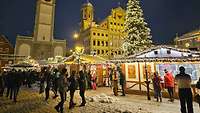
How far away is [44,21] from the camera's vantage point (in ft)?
169

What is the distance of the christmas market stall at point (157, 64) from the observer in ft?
42.6

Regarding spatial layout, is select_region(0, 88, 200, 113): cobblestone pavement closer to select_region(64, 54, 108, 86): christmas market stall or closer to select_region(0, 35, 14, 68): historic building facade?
A: select_region(64, 54, 108, 86): christmas market stall

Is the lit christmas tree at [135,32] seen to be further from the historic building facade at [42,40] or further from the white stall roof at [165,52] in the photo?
the historic building facade at [42,40]

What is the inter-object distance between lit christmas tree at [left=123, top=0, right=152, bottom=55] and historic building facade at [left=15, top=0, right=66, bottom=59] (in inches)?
1225

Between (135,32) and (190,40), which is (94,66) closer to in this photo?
(135,32)

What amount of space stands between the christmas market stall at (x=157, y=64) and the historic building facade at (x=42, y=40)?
1527 inches

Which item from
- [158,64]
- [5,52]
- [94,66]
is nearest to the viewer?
[158,64]

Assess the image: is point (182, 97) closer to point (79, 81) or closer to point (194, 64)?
point (79, 81)

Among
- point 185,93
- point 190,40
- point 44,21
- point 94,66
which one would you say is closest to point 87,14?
point 44,21

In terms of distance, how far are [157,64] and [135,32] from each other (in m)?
13.4

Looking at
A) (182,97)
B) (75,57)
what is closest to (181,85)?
(182,97)

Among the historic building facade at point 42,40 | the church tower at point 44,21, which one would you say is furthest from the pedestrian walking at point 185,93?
the church tower at point 44,21

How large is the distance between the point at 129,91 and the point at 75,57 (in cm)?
1076

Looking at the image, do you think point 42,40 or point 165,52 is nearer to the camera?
point 165,52
